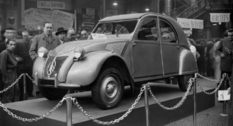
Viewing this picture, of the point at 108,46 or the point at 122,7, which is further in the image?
the point at 122,7

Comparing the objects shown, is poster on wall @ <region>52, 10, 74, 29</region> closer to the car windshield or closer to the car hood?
the car windshield

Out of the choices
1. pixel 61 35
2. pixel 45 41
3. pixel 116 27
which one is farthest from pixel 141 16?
pixel 61 35

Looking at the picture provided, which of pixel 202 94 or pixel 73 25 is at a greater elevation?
pixel 73 25

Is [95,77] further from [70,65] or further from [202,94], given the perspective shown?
[202,94]

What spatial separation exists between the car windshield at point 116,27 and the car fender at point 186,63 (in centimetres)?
143

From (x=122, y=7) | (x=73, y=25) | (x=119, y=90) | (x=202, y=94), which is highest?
(x=122, y=7)

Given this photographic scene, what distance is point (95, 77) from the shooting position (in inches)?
151

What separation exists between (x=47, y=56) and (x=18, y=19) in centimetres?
780

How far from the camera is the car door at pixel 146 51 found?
4744 millimetres

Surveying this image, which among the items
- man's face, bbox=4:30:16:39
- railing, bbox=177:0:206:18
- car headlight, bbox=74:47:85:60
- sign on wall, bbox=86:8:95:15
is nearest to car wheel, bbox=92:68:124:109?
car headlight, bbox=74:47:85:60

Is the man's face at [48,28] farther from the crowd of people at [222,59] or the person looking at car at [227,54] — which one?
the person looking at car at [227,54]

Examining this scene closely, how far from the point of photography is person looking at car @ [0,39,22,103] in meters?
5.57

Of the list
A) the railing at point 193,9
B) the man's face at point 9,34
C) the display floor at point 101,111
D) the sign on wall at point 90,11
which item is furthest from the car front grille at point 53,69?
the railing at point 193,9

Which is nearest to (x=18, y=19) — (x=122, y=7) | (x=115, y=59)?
(x=122, y=7)
